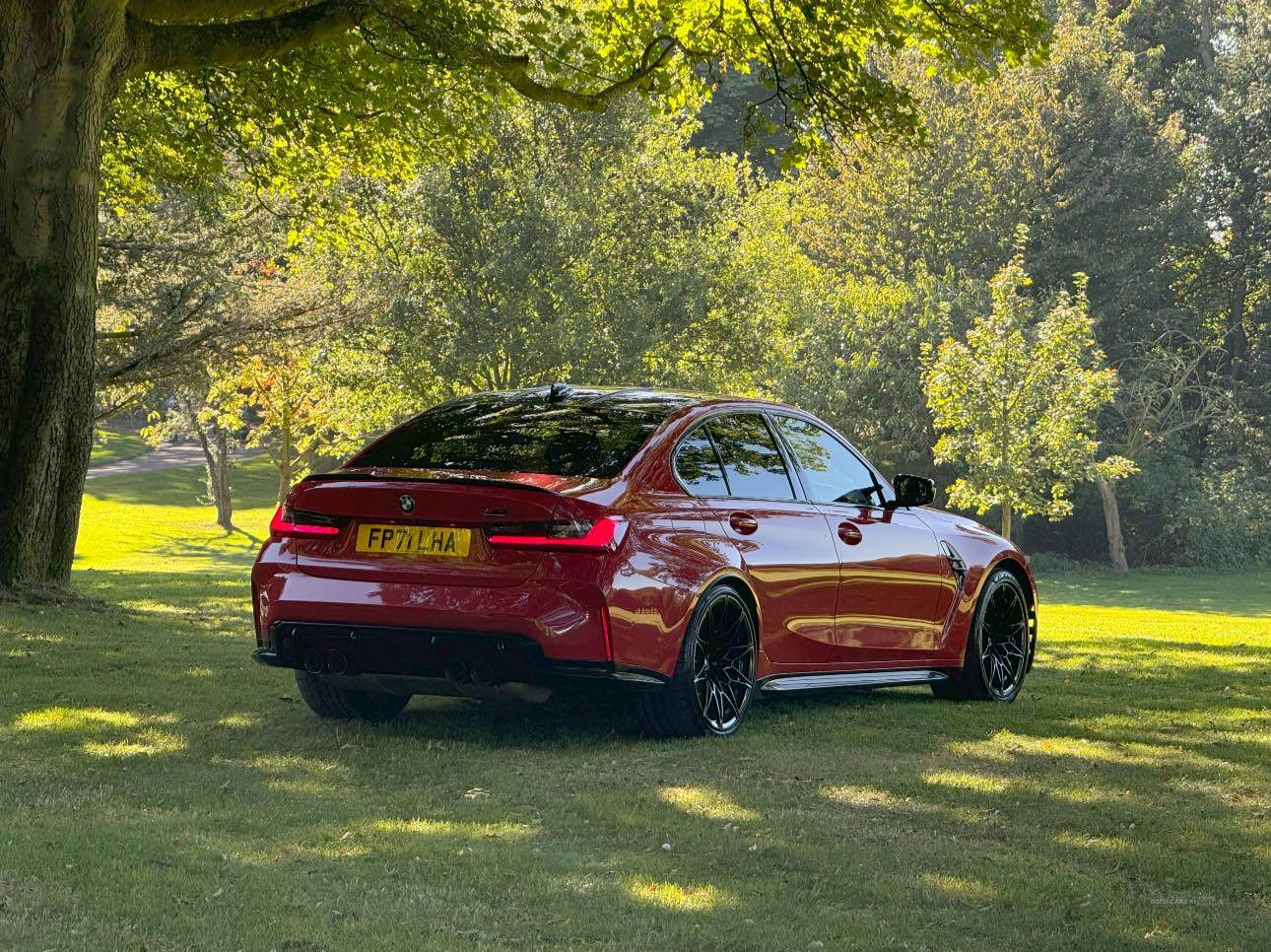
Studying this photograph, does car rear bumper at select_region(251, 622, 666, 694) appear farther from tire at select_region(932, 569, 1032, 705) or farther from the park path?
the park path

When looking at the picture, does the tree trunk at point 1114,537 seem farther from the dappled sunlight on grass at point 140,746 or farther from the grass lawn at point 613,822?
the dappled sunlight on grass at point 140,746

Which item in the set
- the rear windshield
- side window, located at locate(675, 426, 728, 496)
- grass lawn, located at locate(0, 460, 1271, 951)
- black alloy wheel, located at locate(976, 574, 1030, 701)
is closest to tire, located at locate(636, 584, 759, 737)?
grass lawn, located at locate(0, 460, 1271, 951)

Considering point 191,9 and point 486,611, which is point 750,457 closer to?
point 486,611

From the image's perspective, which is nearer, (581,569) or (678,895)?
(678,895)

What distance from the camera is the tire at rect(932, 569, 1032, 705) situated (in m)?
9.86

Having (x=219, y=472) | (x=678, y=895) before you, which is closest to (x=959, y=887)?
(x=678, y=895)

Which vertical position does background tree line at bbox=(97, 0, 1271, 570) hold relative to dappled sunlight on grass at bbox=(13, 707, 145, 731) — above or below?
above

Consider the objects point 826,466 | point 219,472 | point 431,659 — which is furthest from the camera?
point 219,472

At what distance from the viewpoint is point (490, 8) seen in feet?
53.4

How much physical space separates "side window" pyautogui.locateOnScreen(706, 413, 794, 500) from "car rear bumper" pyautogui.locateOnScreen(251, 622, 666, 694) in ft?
4.18

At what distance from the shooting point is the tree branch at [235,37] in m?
13.0

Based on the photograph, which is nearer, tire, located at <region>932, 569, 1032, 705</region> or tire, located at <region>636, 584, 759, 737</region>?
tire, located at <region>636, 584, 759, 737</region>

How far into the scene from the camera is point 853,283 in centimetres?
4759

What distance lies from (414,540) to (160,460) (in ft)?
207
